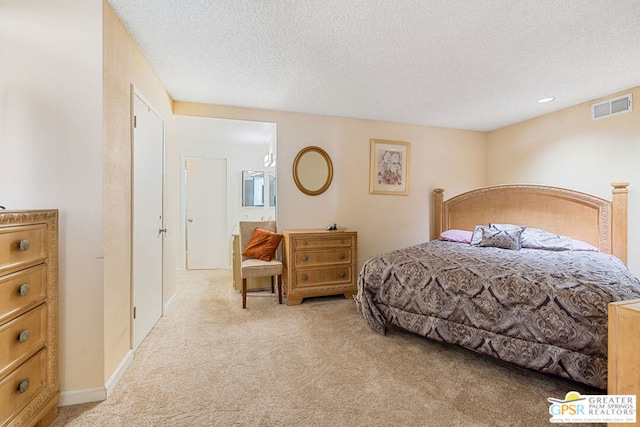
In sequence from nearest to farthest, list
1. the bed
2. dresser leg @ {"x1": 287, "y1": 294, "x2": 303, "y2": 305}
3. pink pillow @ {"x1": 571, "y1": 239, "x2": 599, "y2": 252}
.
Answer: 1. the bed
2. pink pillow @ {"x1": 571, "y1": 239, "x2": 599, "y2": 252}
3. dresser leg @ {"x1": 287, "y1": 294, "x2": 303, "y2": 305}

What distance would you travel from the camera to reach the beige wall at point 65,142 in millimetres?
1470

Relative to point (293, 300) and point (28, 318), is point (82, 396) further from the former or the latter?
point (293, 300)

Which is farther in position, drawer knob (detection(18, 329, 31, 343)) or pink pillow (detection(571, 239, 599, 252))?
pink pillow (detection(571, 239, 599, 252))

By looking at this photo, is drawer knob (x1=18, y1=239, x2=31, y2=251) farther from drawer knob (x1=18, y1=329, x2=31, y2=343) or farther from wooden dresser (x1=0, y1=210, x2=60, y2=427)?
drawer knob (x1=18, y1=329, x2=31, y2=343)

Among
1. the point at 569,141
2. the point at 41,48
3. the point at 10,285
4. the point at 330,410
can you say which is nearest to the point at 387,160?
the point at 569,141

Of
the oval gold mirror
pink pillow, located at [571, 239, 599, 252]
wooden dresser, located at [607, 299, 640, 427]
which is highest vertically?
the oval gold mirror

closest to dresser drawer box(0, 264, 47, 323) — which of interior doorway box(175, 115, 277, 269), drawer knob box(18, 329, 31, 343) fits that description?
drawer knob box(18, 329, 31, 343)

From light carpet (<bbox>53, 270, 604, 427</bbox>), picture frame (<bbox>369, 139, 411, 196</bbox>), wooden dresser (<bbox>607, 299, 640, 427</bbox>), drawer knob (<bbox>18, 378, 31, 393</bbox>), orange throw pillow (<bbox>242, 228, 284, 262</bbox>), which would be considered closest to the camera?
wooden dresser (<bbox>607, 299, 640, 427</bbox>)

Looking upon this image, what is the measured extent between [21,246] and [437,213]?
4357mm

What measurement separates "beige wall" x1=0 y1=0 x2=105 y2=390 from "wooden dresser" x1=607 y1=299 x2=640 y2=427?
260 centimetres

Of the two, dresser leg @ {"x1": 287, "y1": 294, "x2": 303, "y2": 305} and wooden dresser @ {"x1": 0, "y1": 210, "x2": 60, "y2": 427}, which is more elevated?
wooden dresser @ {"x1": 0, "y1": 210, "x2": 60, "y2": 427}

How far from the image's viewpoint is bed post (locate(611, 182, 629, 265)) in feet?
9.18

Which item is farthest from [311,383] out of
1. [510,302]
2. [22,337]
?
[22,337]

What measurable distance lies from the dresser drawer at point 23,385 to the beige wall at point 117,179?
0.27 m
